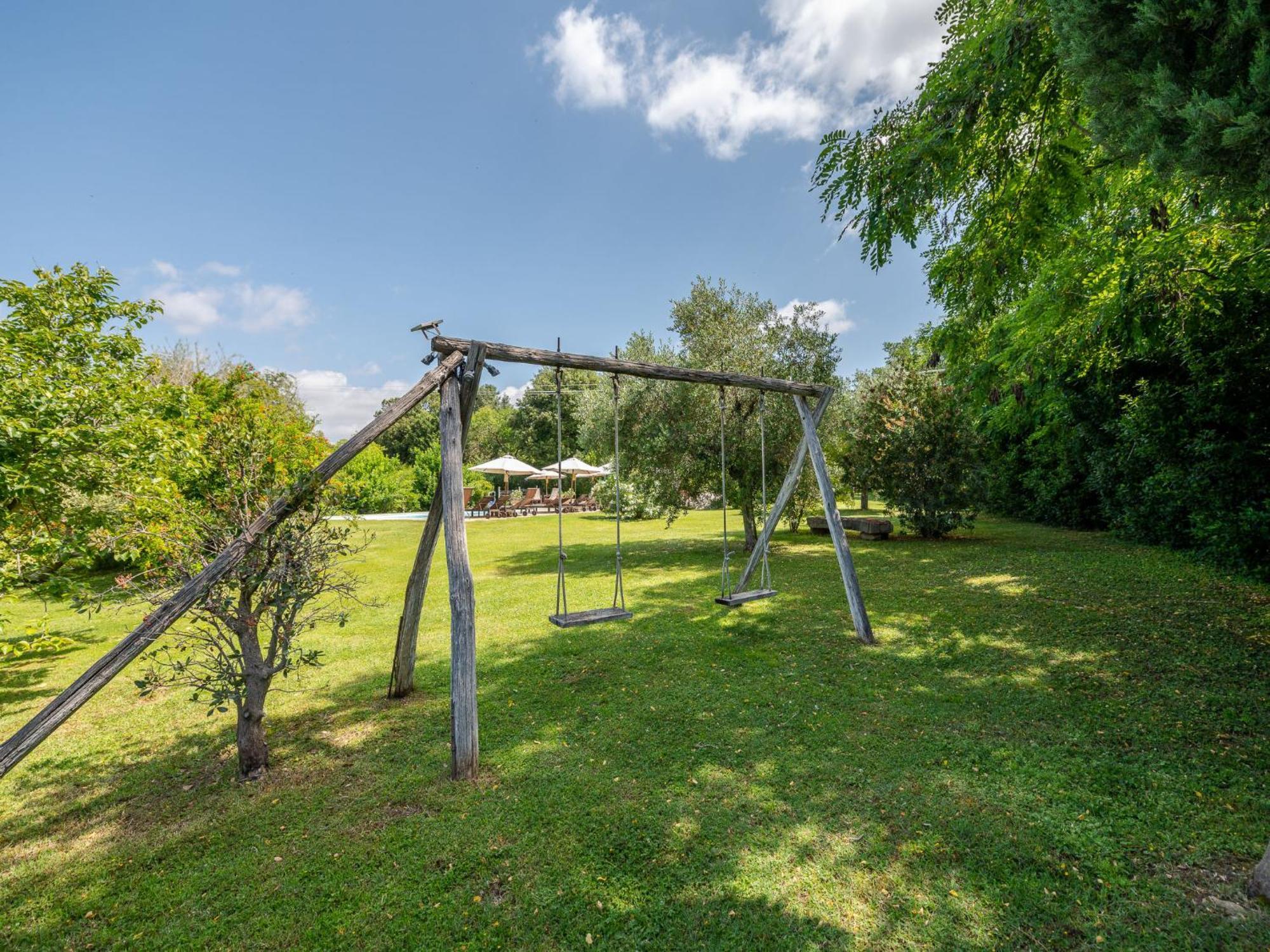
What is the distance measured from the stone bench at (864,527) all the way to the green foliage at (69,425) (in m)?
12.7

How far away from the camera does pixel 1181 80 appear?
2.47 metres

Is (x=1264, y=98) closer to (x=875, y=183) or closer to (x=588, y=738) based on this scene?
(x=875, y=183)

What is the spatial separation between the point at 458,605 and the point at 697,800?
1.99 m

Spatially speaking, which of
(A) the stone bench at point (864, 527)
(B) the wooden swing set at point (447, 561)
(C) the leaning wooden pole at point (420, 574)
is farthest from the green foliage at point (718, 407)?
(C) the leaning wooden pole at point (420, 574)

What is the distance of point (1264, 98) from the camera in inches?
83.9

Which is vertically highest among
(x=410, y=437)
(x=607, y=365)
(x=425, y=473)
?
(x=410, y=437)

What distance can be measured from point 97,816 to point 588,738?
3.15 m

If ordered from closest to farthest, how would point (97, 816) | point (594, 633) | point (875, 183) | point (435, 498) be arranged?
point (97, 816) → point (435, 498) → point (875, 183) → point (594, 633)

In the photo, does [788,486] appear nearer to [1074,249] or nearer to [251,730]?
[1074,249]

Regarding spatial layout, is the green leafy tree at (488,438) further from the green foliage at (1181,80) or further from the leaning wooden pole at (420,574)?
the green foliage at (1181,80)

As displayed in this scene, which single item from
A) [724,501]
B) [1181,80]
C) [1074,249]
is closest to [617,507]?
[724,501]

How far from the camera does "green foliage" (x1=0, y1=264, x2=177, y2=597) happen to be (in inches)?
165

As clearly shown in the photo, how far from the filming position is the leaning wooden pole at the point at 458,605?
11.9ft

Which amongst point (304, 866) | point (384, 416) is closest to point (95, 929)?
point (304, 866)
